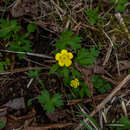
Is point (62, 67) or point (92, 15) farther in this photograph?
point (92, 15)

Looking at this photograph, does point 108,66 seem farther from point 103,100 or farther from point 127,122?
point 127,122

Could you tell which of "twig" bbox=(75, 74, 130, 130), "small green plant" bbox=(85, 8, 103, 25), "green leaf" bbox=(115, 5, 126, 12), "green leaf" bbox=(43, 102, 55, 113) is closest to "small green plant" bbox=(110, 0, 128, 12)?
"green leaf" bbox=(115, 5, 126, 12)

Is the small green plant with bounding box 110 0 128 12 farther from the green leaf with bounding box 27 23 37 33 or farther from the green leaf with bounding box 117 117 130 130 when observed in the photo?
the green leaf with bounding box 117 117 130 130

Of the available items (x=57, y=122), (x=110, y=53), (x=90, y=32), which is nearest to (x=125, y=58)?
(x=110, y=53)

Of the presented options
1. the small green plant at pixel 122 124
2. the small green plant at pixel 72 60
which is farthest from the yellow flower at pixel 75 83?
the small green plant at pixel 122 124

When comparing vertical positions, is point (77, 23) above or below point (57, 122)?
above

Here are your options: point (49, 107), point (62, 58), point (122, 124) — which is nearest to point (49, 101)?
point (49, 107)

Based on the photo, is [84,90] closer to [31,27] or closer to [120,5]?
[31,27]
